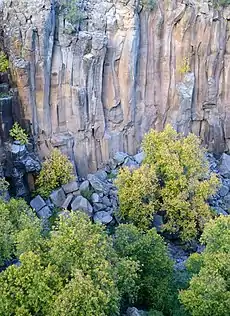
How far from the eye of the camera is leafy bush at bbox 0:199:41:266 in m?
21.0

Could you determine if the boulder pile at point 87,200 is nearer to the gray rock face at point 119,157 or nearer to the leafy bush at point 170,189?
the leafy bush at point 170,189

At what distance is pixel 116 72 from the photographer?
34.8m

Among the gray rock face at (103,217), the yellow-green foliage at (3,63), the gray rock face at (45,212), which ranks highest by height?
the yellow-green foliage at (3,63)

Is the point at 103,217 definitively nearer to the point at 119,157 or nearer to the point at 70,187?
the point at 70,187

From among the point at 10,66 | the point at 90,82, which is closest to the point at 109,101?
the point at 90,82

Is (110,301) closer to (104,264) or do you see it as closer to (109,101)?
(104,264)

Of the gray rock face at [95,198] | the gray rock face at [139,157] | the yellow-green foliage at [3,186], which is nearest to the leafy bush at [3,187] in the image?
the yellow-green foliage at [3,186]

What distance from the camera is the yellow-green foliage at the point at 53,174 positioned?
30594 mm

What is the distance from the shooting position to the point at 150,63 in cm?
3622

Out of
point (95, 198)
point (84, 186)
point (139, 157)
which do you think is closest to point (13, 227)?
point (95, 198)

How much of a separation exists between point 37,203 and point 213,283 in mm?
13850

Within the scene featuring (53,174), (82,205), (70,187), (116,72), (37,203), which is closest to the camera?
(82,205)

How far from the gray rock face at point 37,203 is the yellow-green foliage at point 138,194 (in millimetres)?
4953

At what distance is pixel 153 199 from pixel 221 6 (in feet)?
57.4
